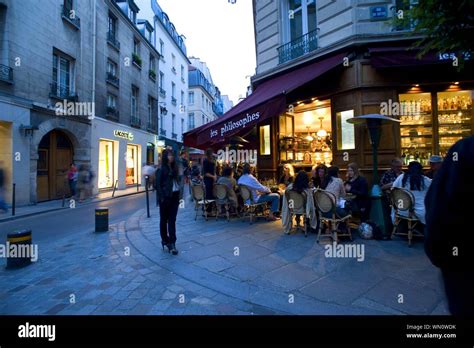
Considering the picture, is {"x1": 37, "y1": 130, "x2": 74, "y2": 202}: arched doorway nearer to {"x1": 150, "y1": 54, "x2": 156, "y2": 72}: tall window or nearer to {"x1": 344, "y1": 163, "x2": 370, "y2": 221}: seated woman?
{"x1": 150, "y1": 54, "x2": 156, "y2": 72}: tall window

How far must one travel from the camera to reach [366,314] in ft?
9.31

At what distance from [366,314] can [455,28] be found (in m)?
3.70

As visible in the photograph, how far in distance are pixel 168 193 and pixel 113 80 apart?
644 inches

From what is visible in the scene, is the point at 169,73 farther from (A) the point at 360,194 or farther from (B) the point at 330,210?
(B) the point at 330,210

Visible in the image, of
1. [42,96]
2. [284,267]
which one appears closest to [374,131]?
[284,267]

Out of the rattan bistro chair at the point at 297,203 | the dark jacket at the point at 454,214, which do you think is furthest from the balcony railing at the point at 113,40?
the dark jacket at the point at 454,214

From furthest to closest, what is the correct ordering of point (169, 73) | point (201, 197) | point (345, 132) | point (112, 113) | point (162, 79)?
point (169, 73), point (162, 79), point (112, 113), point (201, 197), point (345, 132)

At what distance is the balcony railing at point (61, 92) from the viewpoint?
1334cm

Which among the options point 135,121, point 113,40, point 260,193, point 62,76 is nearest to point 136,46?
point 113,40

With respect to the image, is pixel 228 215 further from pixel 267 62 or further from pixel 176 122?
pixel 176 122

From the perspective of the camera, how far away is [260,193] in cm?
726

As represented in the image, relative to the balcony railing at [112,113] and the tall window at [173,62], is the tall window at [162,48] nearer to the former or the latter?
the tall window at [173,62]

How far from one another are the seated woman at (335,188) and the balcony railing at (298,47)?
480 centimetres
